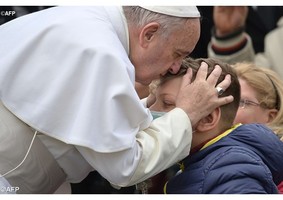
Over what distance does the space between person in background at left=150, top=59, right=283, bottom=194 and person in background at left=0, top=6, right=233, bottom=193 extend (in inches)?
3.1

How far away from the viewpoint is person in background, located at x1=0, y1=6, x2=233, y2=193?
2418 millimetres

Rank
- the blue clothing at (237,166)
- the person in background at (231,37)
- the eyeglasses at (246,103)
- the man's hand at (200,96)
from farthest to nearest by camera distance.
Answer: the person in background at (231,37) < the eyeglasses at (246,103) < the man's hand at (200,96) < the blue clothing at (237,166)

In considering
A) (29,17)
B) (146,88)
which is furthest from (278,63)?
(29,17)

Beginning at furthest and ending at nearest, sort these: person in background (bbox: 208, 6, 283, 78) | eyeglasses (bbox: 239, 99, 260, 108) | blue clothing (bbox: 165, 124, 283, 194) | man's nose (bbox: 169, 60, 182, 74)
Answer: person in background (bbox: 208, 6, 283, 78), eyeglasses (bbox: 239, 99, 260, 108), man's nose (bbox: 169, 60, 182, 74), blue clothing (bbox: 165, 124, 283, 194)

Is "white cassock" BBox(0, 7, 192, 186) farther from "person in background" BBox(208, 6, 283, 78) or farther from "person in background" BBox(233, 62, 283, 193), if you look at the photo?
"person in background" BBox(208, 6, 283, 78)

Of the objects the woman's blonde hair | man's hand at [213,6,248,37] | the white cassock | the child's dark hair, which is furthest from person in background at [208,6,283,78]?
the white cassock

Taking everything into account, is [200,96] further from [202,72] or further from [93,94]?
[93,94]

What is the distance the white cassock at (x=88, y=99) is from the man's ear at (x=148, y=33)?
0.25 ft

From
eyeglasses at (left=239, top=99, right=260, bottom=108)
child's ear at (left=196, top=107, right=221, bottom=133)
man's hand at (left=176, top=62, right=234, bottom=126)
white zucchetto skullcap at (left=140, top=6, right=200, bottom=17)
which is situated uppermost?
white zucchetto skullcap at (left=140, top=6, right=200, bottom=17)

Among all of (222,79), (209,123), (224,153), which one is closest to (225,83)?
(222,79)

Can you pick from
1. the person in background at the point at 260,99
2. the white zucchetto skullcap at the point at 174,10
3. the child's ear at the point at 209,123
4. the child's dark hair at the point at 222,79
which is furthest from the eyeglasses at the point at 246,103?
the white zucchetto skullcap at the point at 174,10

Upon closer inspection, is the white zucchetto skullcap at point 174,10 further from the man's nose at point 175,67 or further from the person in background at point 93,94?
the man's nose at point 175,67

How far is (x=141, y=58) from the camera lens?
2.63 meters

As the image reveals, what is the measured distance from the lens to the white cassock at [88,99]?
2.41 metres
